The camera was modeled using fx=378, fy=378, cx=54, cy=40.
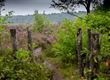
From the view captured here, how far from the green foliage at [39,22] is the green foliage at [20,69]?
12.8 m

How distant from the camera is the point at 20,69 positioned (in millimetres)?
16812

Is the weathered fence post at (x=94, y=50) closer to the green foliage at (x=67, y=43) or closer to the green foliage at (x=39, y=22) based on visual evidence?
the green foliage at (x=67, y=43)

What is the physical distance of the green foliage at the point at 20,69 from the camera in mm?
16359

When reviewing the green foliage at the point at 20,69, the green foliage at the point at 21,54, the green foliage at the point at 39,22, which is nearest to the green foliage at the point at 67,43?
the green foliage at the point at 20,69

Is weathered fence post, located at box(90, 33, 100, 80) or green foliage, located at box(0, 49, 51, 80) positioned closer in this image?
weathered fence post, located at box(90, 33, 100, 80)

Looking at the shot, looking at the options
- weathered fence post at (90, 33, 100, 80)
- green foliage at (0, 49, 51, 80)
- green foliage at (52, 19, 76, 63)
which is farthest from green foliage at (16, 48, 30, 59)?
green foliage at (52, 19, 76, 63)

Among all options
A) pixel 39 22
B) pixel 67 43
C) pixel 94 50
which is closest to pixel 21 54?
pixel 94 50

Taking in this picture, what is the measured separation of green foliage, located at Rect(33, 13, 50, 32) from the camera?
99.8 ft

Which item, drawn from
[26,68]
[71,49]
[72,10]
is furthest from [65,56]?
[72,10]

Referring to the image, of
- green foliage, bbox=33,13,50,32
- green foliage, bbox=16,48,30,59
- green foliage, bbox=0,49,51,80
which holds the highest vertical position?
green foliage, bbox=33,13,50,32

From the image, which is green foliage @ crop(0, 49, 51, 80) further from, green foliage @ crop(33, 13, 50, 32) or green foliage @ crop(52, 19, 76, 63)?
green foliage @ crop(33, 13, 50, 32)

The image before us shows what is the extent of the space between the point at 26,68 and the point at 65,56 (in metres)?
4.52

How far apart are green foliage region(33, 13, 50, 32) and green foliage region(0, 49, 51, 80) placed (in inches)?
504

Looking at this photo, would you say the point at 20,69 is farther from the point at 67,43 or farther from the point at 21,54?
the point at 67,43
